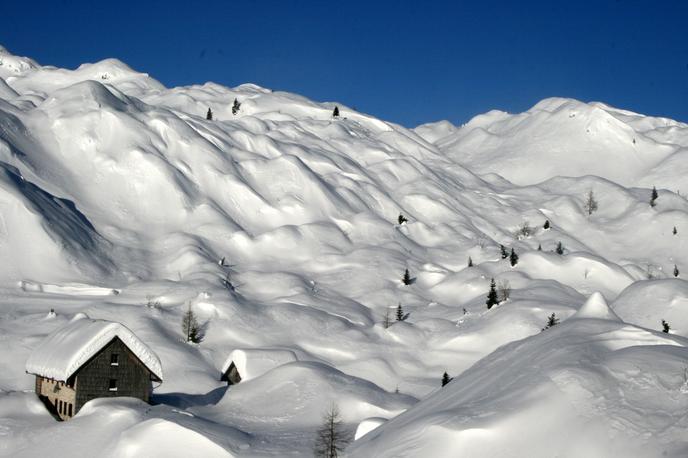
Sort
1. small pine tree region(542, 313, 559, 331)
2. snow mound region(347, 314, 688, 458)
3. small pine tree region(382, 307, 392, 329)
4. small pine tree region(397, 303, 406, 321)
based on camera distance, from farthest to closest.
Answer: small pine tree region(397, 303, 406, 321) < small pine tree region(382, 307, 392, 329) < small pine tree region(542, 313, 559, 331) < snow mound region(347, 314, 688, 458)

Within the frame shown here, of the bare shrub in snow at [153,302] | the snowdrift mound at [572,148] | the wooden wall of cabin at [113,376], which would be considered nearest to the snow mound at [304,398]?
the wooden wall of cabin at [113,376]

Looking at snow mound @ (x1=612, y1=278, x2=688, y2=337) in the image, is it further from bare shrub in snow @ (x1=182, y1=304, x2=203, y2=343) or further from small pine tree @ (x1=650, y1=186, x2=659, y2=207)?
small pine tree @ (x1=650, y1=186, x2=659, y2=207)

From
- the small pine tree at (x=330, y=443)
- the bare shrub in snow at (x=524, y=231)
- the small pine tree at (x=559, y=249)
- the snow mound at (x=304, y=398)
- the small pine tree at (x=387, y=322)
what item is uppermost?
the bare shrub in snow at (x=524, y=231)

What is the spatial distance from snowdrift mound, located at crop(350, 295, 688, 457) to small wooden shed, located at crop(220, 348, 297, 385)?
2325 centimetres

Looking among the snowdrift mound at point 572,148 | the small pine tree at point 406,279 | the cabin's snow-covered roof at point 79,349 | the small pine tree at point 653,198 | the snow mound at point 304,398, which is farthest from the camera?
the snowdrift mound at point 572,148

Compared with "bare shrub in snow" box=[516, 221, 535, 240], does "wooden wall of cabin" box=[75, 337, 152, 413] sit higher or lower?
lower

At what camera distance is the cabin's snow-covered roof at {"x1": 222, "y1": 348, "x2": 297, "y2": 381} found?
171ft

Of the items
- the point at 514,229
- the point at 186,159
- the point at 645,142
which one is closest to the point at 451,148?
the point at 645,142

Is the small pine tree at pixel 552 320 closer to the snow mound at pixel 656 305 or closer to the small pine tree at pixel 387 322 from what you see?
the snow mound at pixel 656 305

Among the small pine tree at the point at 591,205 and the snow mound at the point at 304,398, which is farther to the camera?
the small pine tree at the point at 591,205

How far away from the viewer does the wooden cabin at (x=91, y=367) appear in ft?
134

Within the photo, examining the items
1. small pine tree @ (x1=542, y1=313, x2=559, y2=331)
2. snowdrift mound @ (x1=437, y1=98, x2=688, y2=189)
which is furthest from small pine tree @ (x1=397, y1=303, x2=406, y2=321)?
snowdrift mound @ (x1=437, y1=98, x2=688, y2=189)

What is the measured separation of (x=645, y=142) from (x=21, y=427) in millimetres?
A: 138045

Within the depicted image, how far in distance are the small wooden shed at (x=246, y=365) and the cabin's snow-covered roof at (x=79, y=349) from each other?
32.4 feet
